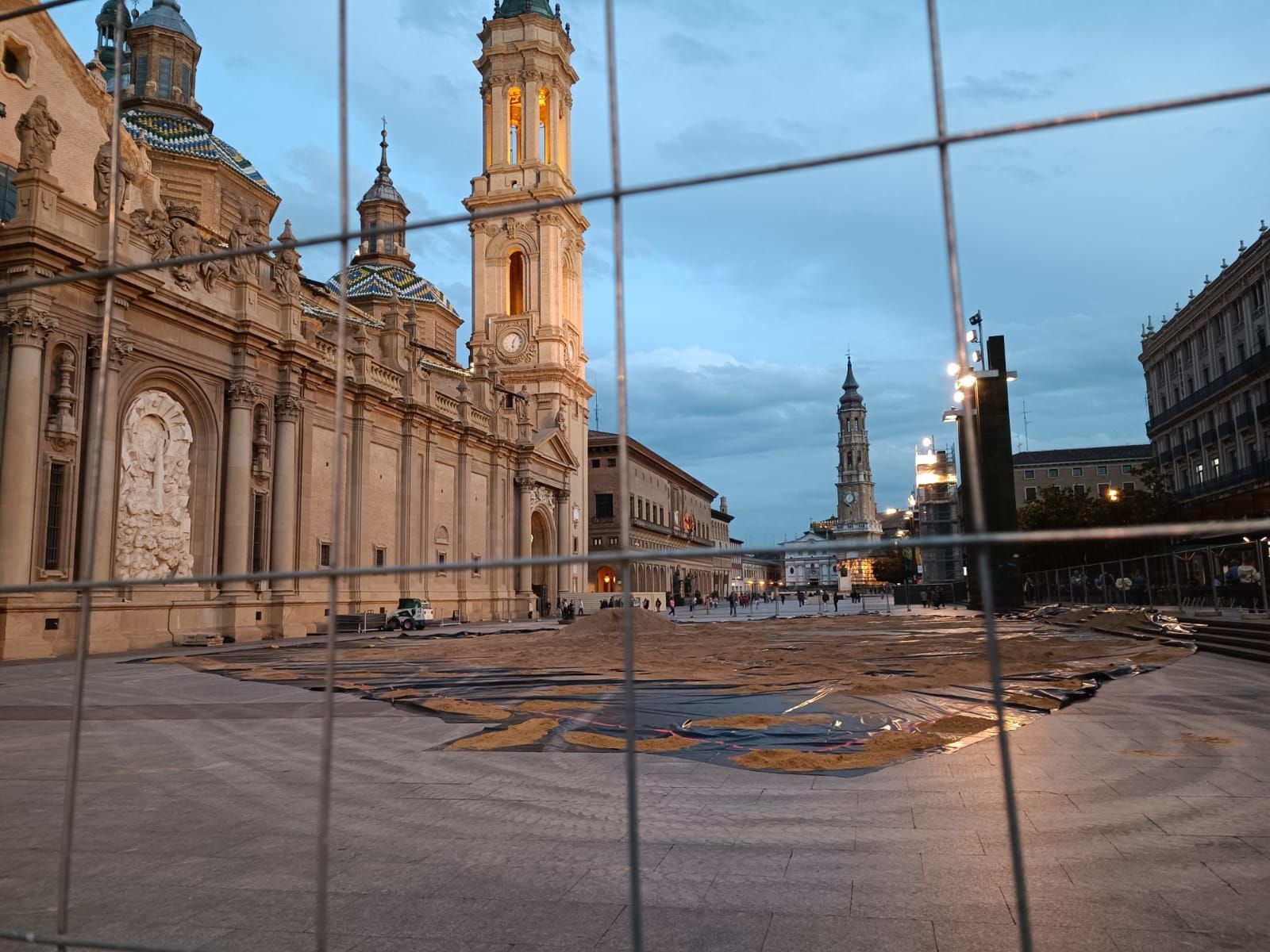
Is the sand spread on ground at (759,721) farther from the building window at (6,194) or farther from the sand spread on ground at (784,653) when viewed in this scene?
the building window at (6,194)

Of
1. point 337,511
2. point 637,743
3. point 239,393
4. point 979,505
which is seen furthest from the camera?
point 239,393

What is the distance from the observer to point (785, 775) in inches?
324

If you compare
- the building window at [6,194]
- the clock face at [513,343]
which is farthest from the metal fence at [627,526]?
the clock face at [513,343]

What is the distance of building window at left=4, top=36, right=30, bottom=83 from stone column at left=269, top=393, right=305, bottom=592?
42.3 ft

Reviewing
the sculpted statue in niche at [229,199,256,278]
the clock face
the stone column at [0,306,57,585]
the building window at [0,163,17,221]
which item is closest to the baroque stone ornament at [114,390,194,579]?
the stone column at [0,306,57,585]

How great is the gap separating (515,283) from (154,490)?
143 feet

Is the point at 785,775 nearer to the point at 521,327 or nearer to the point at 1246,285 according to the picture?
the point at 1246,285

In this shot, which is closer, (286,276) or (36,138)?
(36,138)

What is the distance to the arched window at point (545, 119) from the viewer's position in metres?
66.9

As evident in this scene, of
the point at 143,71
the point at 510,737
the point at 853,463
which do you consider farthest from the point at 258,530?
the point at 853,463

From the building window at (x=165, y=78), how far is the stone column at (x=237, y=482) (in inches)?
775

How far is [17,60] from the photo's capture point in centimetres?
2725

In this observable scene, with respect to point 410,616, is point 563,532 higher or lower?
higher

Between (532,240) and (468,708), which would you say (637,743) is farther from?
(532,240)
